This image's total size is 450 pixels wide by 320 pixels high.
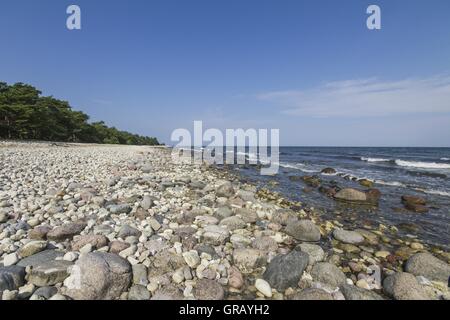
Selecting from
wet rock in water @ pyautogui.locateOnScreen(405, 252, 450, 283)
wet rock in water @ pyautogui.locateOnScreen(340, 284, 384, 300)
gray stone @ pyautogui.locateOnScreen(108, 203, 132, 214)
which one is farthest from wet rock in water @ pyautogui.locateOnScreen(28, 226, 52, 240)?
wet rock in water @ pyautogui.locateOnScreen(405, 252, 450, 283)

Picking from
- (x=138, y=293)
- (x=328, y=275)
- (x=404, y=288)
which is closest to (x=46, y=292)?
(x=138, y=293)

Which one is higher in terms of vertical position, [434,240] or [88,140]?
[88,140]

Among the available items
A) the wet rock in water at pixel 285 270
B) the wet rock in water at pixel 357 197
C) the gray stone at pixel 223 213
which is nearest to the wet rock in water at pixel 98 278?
the wet rock in water at pixel 285 270

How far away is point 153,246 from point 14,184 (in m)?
5.43

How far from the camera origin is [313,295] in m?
2.77

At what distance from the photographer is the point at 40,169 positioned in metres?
9.05

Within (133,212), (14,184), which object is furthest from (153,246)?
(14,184)

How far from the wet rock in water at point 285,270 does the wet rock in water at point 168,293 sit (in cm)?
119

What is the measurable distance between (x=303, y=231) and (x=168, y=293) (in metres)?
2.94

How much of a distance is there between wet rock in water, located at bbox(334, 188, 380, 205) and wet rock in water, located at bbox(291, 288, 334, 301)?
6.05 meters

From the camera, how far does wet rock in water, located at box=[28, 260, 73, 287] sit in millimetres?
2695

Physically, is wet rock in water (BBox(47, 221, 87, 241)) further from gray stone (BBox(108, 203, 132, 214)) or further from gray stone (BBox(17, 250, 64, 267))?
gray stone (BBox(108, 203, 132, 214))

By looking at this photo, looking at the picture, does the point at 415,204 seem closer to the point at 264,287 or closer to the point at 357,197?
the point at 357,197
